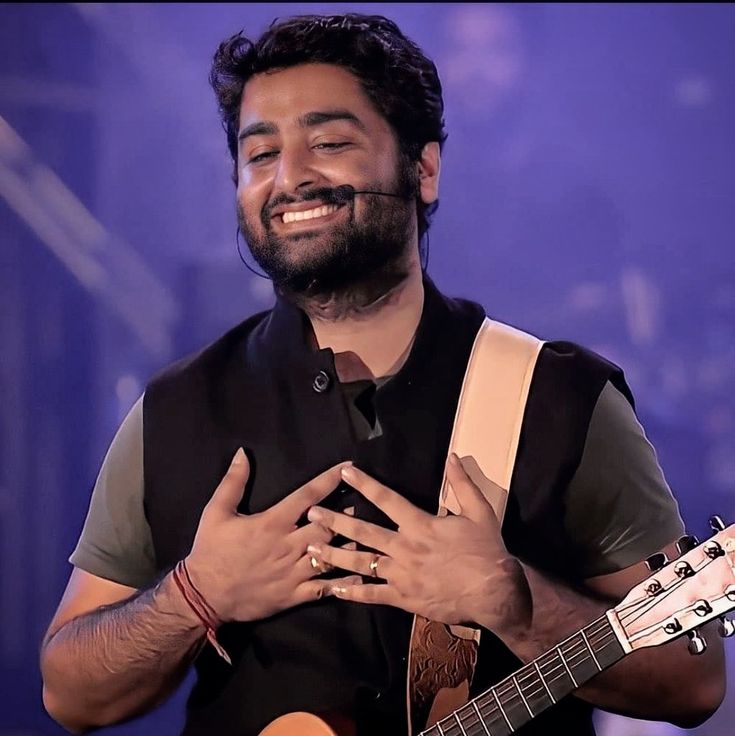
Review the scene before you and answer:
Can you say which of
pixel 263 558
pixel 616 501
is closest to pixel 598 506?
pixel 616 501

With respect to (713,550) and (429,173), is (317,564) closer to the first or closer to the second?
(713,550)

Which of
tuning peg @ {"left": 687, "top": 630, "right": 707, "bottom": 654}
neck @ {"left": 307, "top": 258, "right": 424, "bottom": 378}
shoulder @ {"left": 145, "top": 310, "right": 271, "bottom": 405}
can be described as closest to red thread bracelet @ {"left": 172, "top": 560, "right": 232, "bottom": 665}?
shoulder @ {"left": 145, "top": 310, "right": 271, "bottom": 405}

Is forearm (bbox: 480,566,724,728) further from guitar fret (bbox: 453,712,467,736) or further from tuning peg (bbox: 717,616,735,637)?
tuning peg (bbox: 717,616,735,637)

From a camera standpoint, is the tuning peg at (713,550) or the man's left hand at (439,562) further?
the man's left hand at (439,562)

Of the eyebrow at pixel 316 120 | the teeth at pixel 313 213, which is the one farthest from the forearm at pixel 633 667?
the eyebrow at pixel 316 120

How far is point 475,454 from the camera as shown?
76.5 inches

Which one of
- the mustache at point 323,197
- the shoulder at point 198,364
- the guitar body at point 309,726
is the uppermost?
the mustache at point 323,197

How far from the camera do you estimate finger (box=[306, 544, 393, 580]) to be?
180 centimetres

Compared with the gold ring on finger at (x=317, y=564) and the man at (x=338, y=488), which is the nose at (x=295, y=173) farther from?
the gold ring on finger at (x=317, y=564)

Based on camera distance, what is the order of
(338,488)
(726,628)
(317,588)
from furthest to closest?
1. (338,488)
2. (317,588)
3. (726,628)

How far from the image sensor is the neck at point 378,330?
2.05 m

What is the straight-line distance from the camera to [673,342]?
231 centimetres

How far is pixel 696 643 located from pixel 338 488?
0.59 metres

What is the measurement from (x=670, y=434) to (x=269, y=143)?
923 mm
